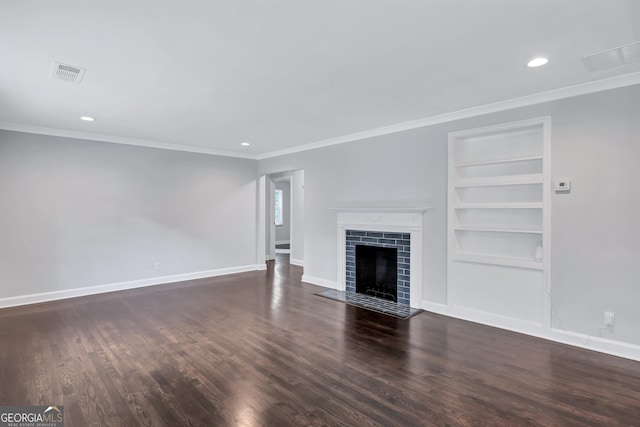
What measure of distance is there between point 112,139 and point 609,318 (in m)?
7.00

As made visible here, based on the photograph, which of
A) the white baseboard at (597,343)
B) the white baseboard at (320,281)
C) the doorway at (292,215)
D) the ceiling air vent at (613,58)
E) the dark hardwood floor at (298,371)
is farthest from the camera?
the doorway at (292,215)

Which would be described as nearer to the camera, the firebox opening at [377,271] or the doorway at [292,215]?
the firebox opening at [377,271]

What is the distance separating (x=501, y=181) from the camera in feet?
12.2

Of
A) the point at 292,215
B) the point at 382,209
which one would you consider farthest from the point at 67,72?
the point at 292,215

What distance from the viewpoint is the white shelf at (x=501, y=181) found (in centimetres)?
348

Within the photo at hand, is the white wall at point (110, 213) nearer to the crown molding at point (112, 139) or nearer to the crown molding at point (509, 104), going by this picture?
the crown molding at point (112, 139)

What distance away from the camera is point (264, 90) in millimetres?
3191

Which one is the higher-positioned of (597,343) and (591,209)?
(591,209)

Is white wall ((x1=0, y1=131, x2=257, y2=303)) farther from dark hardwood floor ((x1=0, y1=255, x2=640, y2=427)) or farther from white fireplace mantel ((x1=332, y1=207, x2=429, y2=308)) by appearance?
white fireplace mantel ((x1=332, y1=207, x2=429, y2=308))

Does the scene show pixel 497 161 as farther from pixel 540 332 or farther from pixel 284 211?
pixel 284 211

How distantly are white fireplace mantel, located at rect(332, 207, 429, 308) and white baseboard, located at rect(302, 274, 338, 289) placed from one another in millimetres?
191

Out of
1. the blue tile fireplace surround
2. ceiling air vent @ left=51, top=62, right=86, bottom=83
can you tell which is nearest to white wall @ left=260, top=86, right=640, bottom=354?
the blue tile fireplace surround

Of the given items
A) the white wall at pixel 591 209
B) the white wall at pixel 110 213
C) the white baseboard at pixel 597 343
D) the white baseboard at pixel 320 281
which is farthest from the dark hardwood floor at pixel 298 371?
the white baseboard at pixel 320 281

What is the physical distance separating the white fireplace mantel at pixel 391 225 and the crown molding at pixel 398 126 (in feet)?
3.87
